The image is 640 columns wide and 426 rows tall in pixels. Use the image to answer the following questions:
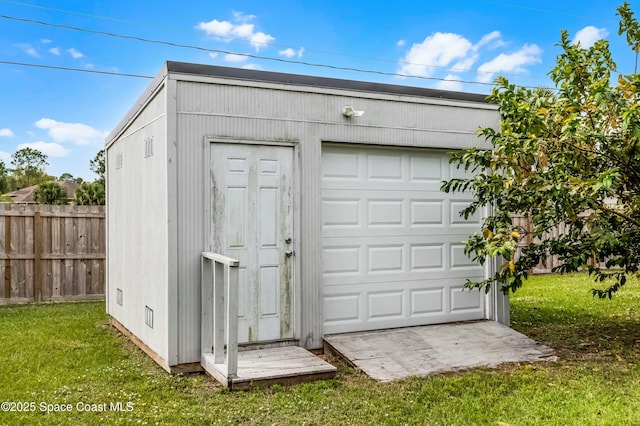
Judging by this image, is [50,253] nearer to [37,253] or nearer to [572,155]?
[37,253]

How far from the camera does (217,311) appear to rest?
14.9 feet

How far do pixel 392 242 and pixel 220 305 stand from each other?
7.09 ft

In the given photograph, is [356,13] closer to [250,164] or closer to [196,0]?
[196,0]

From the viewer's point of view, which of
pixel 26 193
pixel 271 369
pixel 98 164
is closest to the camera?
pixel 271 369

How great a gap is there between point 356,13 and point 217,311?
393 inches

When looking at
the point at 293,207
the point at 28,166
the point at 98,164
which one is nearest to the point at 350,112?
the point at 293,207

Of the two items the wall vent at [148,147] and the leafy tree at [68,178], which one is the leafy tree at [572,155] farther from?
the leafy tree at [68,178]

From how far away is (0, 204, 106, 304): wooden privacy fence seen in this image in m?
8.51

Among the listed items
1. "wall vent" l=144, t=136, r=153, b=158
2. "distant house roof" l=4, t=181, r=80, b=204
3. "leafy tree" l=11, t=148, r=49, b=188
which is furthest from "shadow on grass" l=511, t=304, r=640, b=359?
"leafy tree" l=11, t=148, r=49, b=188

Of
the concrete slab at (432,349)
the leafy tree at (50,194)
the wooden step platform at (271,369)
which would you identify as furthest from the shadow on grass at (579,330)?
the leafy tree at (50,194)

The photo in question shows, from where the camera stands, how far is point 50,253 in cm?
870

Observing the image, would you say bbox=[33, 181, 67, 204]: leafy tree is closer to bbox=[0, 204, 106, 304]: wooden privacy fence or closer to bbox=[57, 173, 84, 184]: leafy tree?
bbox=[0, 204, 106, 304]: wooden privacy fence

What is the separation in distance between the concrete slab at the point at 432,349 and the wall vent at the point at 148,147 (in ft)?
8.24

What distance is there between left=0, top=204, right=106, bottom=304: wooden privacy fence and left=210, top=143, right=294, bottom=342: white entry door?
485cm
